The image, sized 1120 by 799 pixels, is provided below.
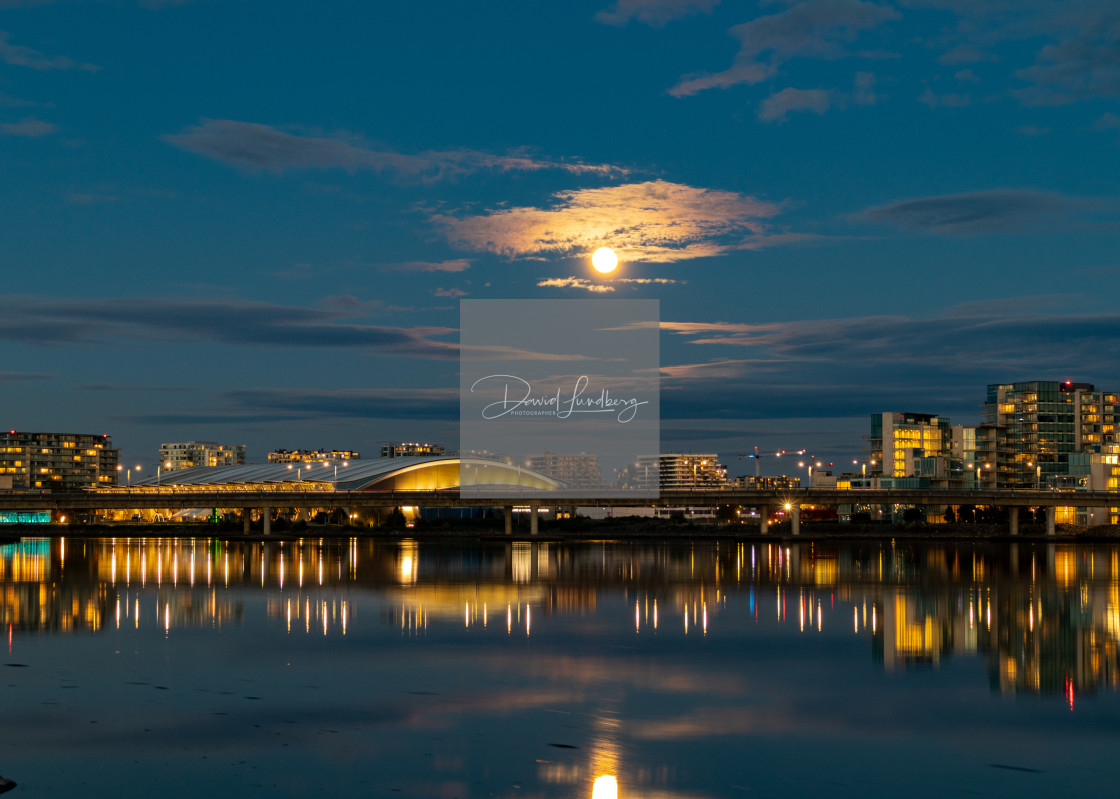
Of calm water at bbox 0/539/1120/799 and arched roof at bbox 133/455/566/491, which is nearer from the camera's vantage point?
calm water at bbox 0/539/1120/799

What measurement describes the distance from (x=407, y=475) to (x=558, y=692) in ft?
507

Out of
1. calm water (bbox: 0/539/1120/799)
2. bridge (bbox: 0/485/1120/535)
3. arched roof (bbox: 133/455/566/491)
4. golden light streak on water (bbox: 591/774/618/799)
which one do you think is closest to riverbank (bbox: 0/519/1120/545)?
bridge (bbox: 0/485/1120/535)

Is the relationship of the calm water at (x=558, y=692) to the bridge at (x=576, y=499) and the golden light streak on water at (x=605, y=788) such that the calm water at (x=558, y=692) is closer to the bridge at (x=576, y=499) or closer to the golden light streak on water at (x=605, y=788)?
the golden light streak on water at (x=605, y=788)

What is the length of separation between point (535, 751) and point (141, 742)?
743 centimetres

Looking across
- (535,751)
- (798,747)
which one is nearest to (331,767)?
(535,751)

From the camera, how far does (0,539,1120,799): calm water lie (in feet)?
60.7

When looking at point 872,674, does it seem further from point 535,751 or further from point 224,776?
point 224,776

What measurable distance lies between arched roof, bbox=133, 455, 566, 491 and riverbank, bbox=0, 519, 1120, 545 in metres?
15.3

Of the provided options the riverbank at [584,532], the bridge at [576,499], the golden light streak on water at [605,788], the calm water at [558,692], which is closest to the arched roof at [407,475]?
the riverbank at [584,532]

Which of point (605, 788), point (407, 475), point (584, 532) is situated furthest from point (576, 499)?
point (605, 788)

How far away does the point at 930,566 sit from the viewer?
2948 inches

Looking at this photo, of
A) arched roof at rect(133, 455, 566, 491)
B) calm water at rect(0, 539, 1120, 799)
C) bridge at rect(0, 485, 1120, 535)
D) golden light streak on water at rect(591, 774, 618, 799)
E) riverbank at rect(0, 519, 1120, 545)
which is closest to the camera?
golden light streak on water at rect(591, 774, 618, 799)

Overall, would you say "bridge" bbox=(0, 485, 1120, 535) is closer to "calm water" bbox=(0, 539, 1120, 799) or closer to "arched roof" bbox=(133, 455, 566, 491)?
"arched roof" bbox=(133, 455, 566, 491)

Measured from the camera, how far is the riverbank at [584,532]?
132625 mm
